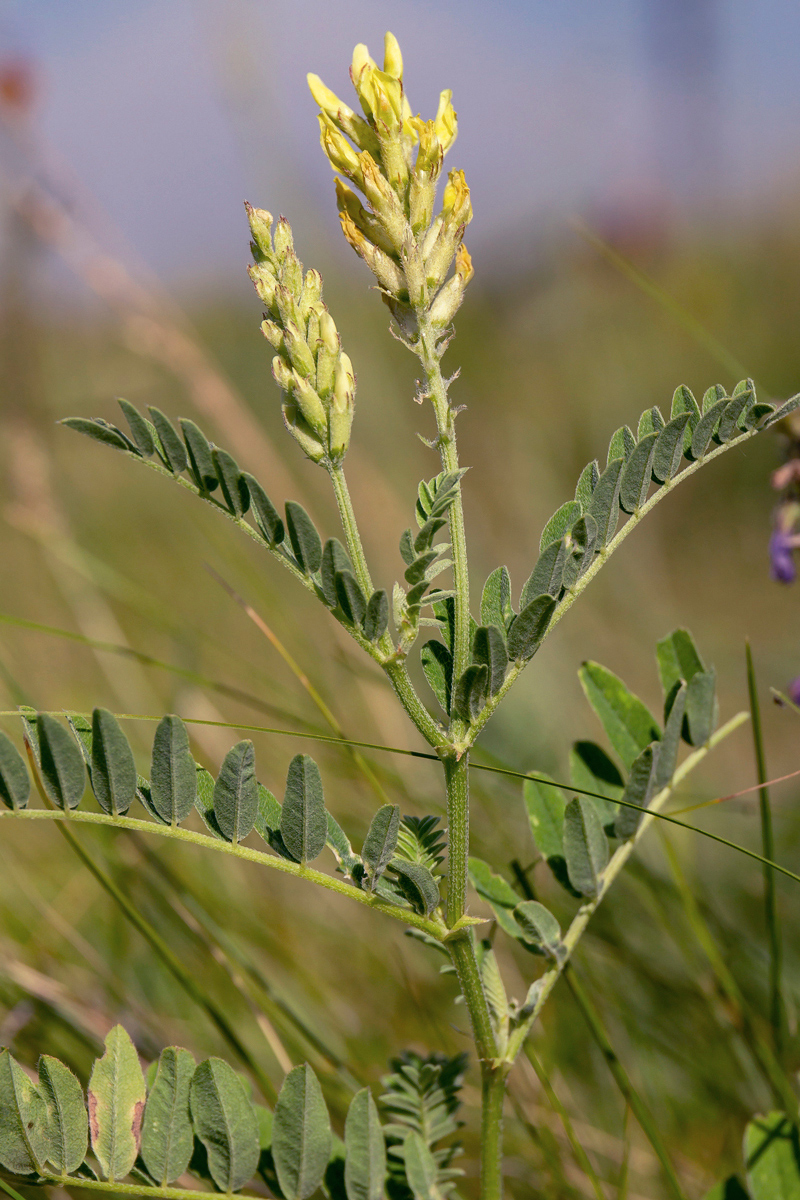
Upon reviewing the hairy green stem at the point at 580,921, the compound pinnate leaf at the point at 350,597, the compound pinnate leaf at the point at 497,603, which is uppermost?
the compound pinnate leaf at the point at 497,603

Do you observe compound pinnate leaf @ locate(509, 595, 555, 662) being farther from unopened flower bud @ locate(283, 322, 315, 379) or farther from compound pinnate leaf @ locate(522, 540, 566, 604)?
unopened flower bud @ locate(283, 322, 315, 379)

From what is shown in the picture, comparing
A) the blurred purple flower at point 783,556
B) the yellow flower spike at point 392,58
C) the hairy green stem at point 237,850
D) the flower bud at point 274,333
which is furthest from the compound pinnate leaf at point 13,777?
the blurred purple flower at point 783,556

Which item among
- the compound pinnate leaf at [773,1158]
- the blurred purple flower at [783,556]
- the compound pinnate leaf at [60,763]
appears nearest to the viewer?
the compound pinnate leaf at [60,763]

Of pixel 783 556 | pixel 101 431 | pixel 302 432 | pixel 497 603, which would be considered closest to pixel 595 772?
pixel 497 603

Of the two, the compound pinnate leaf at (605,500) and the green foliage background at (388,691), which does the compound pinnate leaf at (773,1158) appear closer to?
the green foliage background at (388,691)

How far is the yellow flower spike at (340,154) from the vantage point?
2.27 feet

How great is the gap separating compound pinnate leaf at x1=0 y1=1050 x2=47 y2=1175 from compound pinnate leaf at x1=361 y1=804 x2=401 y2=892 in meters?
0.29

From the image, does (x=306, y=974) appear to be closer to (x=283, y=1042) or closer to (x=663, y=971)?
(x=283, y=1042)

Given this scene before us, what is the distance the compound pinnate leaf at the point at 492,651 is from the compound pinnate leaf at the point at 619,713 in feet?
0.82

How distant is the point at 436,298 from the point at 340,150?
13 centimetres

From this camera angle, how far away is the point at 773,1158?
2.83ft

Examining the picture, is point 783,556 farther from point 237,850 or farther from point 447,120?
point 237,850

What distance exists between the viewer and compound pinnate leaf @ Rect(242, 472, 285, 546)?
71 centimetres

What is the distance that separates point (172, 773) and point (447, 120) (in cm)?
55
